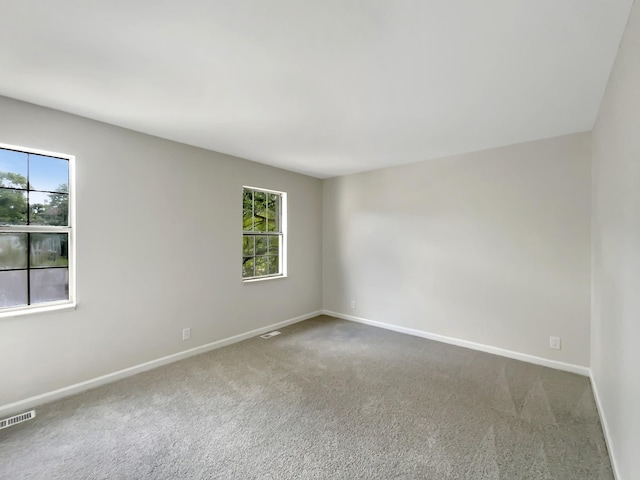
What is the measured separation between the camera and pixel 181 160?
324cm

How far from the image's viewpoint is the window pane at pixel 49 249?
239 centimetres

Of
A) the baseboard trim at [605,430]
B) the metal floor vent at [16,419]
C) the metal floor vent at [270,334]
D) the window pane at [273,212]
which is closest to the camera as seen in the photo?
the baseboard trim at [605,430]

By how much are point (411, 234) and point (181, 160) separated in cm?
305

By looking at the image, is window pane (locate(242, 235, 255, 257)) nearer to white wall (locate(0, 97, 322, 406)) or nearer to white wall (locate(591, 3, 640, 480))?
white wall (locate(0, 97, 322, 406))

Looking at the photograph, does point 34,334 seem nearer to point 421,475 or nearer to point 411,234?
point 421,475

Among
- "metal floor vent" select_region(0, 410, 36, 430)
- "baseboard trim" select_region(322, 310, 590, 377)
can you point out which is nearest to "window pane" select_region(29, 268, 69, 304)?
"metal floor vent" select_region(0, 410, 36, 430)

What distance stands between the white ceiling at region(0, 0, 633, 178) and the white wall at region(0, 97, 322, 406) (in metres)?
0.30

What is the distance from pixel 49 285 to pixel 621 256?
159 inches

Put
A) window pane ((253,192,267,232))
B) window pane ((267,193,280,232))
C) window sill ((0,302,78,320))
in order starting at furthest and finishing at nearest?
window pane ((267,193,280,232)) < window pane ((253,192,267,232)) < window sill ((0,302,78,320))

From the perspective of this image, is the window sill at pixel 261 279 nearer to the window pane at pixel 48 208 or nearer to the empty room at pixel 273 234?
the empty room at pixel 273 234

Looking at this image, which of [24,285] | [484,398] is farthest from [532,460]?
[24,285]

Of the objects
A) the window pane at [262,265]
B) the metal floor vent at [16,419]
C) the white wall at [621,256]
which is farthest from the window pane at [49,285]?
the white wall at [621,256]

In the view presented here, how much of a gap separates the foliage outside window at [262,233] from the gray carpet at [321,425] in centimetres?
140

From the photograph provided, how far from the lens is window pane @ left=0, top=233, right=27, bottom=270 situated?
2256mm
